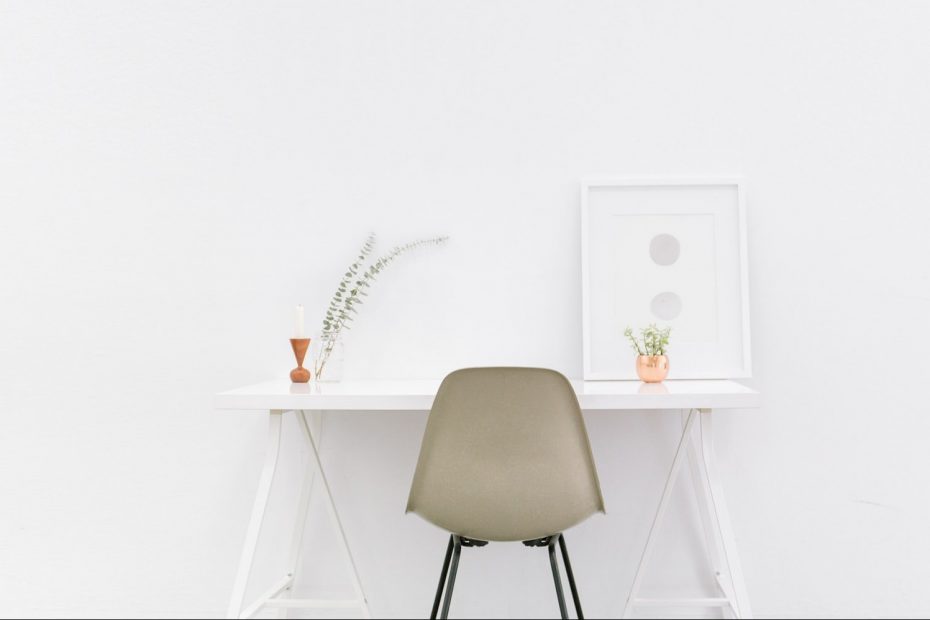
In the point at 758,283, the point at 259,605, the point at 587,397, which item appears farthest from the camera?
the point at 758,283

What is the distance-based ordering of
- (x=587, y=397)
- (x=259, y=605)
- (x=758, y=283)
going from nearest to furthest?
(x=587, y=397) → (x=259, y=605) → (x=758, y=283)

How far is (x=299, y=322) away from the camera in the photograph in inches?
80.4

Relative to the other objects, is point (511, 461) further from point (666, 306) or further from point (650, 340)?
point (666, 306)

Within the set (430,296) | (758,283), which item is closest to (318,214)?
(430,296)

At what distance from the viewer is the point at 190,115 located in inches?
88.6

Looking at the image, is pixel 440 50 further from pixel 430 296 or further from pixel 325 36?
pixel 430 296

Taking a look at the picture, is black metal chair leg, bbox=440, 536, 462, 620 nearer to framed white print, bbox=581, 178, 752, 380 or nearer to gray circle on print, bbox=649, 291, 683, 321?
framed white print, bbox=581, 178, 752, 380

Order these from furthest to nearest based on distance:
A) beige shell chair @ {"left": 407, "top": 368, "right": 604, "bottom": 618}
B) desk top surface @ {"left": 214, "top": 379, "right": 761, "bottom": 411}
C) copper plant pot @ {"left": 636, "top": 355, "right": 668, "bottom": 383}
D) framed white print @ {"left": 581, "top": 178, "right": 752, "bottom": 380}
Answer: framed white print @ {"left": 581, "top": 178, "right": 752, "bottom": 380}
copper plant pot @ {"left": 636, "top": 355, "right": 668, "bottom": 383}
desk top surface @ {"left": 214, "top": 379, "right": 761, "bottom": 411}
beige shell chair @ {"left": 407, "top": 368, "right": 604, "bottom": 618}

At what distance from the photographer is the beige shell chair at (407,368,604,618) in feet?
5.13

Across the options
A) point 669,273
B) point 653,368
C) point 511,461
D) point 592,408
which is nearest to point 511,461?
point 511,461

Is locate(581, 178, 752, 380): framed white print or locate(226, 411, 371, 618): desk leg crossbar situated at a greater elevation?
locate(581, 178, 752, 380): framed white print

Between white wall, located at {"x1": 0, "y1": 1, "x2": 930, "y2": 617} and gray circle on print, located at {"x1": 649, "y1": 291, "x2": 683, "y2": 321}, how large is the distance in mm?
240

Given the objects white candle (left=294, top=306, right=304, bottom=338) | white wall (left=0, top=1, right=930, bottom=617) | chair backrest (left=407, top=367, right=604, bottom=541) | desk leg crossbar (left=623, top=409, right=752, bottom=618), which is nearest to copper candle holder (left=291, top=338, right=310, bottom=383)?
white candle (left=294, top=306, right=304, bottom=338)

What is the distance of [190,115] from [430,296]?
96 centimetres
